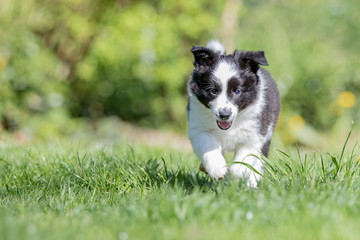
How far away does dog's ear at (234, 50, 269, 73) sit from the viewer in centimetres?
405

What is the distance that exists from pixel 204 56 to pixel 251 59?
14.9 inches

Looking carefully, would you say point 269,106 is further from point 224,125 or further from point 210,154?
point 210,154

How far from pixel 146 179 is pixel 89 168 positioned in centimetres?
55

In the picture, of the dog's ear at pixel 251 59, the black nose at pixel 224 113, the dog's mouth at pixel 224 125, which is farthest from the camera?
the dog's ear at pixel 251 59

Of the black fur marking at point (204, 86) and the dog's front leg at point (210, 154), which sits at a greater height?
the black fur marking at point (204, 86)

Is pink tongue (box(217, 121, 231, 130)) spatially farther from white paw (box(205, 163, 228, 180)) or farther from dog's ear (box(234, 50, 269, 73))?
dog's ear (box(234, 50, 269, 73))

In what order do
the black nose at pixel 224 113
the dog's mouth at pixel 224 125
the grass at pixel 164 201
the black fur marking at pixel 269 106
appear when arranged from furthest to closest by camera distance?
the black fur marking at pixel 269 106 → the dog's mouth at pixel 224 125 → the black nose at pixel 224 113 → the grass at pixel 164 201

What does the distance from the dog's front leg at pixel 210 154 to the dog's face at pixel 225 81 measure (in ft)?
0.67

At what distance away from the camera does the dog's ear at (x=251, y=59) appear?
405 centimetres

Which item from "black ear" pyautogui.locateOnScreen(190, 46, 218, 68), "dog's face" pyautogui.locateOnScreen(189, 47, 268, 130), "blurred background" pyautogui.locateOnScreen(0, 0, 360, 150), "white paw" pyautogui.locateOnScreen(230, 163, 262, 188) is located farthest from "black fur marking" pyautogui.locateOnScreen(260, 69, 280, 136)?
"blurred background" pyautogui.locateOnScreen(0, 0, 360, 150)

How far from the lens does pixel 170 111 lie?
989cm

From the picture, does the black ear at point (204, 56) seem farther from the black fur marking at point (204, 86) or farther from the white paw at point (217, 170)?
the white paw at point (217, 170)

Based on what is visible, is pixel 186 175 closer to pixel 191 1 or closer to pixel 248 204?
pixel 248 204

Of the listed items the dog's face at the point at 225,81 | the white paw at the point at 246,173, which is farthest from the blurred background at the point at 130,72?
the white paw at the point at 246,173
